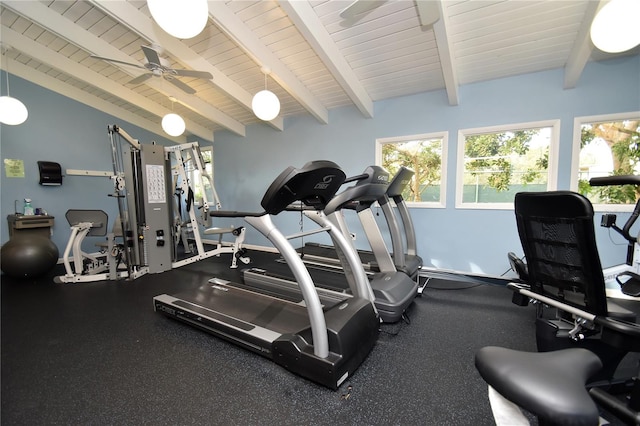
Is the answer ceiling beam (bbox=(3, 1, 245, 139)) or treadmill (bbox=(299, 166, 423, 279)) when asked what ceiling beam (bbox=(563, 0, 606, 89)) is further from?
ceiling beam (bbox=(3, 1, 245, 139))

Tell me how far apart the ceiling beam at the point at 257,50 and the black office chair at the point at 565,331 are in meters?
3.20

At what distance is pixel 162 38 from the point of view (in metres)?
3.16

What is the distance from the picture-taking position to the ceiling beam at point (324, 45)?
2529 millimetres

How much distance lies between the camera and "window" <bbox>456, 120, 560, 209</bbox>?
3.34 meters

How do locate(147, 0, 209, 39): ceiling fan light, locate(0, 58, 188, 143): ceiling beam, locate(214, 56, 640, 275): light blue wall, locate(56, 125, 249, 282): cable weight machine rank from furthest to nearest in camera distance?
locate(0, 58, 188, 143): ceiling beam, locate(56, 125, 249, 282): cable weight machine, locate(214, 56, 640, 275): light blue wall, locate(147, 0, 209, 39): ceiling fan light

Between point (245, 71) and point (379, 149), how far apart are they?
2.41 m

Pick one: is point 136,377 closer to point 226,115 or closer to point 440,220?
point 440,220

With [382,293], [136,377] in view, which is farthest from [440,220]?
[136,377]

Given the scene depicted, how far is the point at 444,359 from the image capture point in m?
1.95

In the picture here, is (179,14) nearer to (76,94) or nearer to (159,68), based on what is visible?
(159,68)

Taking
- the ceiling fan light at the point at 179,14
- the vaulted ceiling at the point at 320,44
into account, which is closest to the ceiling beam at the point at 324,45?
the vaulted ceiling at the point at 320,44

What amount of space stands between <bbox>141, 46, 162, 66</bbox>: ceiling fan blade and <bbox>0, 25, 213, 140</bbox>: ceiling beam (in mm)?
2282

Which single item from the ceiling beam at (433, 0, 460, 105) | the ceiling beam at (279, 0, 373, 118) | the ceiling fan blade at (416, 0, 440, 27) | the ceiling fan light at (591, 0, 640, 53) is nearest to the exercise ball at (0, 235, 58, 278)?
the ceiling beam at (279, 0, 373, 118)

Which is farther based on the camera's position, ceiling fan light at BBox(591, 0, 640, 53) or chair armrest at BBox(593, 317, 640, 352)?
ceiling fan light at BBox(591, 0, 640, 53)
